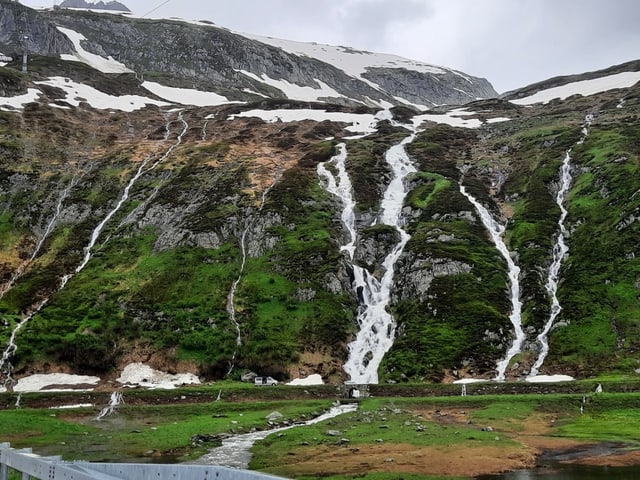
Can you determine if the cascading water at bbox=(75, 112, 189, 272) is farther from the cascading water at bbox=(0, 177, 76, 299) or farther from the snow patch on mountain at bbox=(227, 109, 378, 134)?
the snow patch on mountain at bbox=(227, 109, 378, 134)

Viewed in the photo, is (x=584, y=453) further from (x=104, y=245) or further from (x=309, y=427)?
(x=104, y=245)

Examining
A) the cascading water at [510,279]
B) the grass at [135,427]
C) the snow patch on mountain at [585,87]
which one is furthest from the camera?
the snow patch on mountain at [585,87]

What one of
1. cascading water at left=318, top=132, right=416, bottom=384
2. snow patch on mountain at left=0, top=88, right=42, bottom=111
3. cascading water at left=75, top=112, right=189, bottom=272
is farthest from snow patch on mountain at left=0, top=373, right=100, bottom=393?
snow patch on mountain at left=0, top=88, right=42, bottom=111

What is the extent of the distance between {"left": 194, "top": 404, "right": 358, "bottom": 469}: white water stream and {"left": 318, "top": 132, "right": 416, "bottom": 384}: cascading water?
72.9 feet

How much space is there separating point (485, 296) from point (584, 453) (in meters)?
45.4

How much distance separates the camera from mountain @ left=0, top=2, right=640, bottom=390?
6650 cm

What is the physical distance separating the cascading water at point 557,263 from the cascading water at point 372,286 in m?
17.2

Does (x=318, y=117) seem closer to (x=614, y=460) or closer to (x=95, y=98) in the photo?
(x=95, y=98)

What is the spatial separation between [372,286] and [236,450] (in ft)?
164

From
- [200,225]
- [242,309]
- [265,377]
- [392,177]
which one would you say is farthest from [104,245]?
[392,177]

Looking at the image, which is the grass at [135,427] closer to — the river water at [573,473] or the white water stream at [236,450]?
the white water stream at [236,450]

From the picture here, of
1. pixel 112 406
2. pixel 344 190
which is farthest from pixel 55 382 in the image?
pixel 344 190

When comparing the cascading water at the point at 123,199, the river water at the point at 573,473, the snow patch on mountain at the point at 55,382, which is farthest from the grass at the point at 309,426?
the cascading water at the point at 123,199

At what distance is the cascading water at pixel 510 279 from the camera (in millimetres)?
65188
